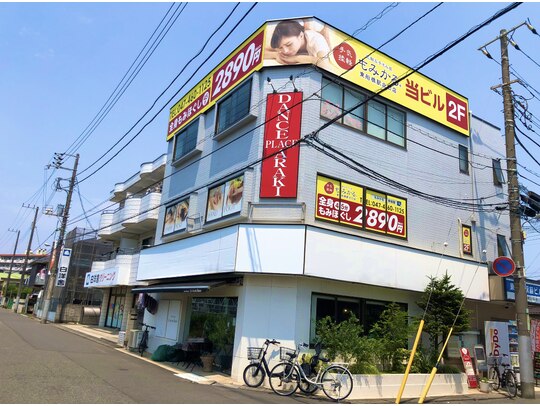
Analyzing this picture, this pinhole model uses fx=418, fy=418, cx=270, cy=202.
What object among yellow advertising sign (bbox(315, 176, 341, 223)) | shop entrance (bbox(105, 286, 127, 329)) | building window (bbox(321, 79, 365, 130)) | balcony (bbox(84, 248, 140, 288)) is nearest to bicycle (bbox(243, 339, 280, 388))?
yellow advertising sign (bbox(315, 176, 341, 223))

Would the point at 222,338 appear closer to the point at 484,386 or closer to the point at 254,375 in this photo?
the point at 254,375

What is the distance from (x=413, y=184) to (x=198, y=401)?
1171cm

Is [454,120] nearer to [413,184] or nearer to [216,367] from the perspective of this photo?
[413,184]

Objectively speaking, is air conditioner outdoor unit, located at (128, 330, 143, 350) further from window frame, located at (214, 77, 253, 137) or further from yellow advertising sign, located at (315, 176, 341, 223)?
yellow advertising sign, located at (315, 176, 341, 223)

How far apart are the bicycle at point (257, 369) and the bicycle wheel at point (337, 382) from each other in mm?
1633

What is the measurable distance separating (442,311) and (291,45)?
34.5 feet

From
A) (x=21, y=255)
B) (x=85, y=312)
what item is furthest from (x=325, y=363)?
(x=21, y=255)

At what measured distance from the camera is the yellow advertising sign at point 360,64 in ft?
48.4

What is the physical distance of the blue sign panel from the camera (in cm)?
1677

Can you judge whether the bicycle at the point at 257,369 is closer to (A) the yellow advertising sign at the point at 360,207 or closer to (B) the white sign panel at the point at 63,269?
(A) the yellow advertising sign at the point at 360,207

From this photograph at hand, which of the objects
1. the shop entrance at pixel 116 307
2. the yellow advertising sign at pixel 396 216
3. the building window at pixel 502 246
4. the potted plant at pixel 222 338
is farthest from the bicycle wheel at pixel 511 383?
the shop entrance at pixel 116 307

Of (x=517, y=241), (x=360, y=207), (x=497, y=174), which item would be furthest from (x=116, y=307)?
(x=517, y=241)

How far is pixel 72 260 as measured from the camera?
120ft

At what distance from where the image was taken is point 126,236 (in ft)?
98.7
